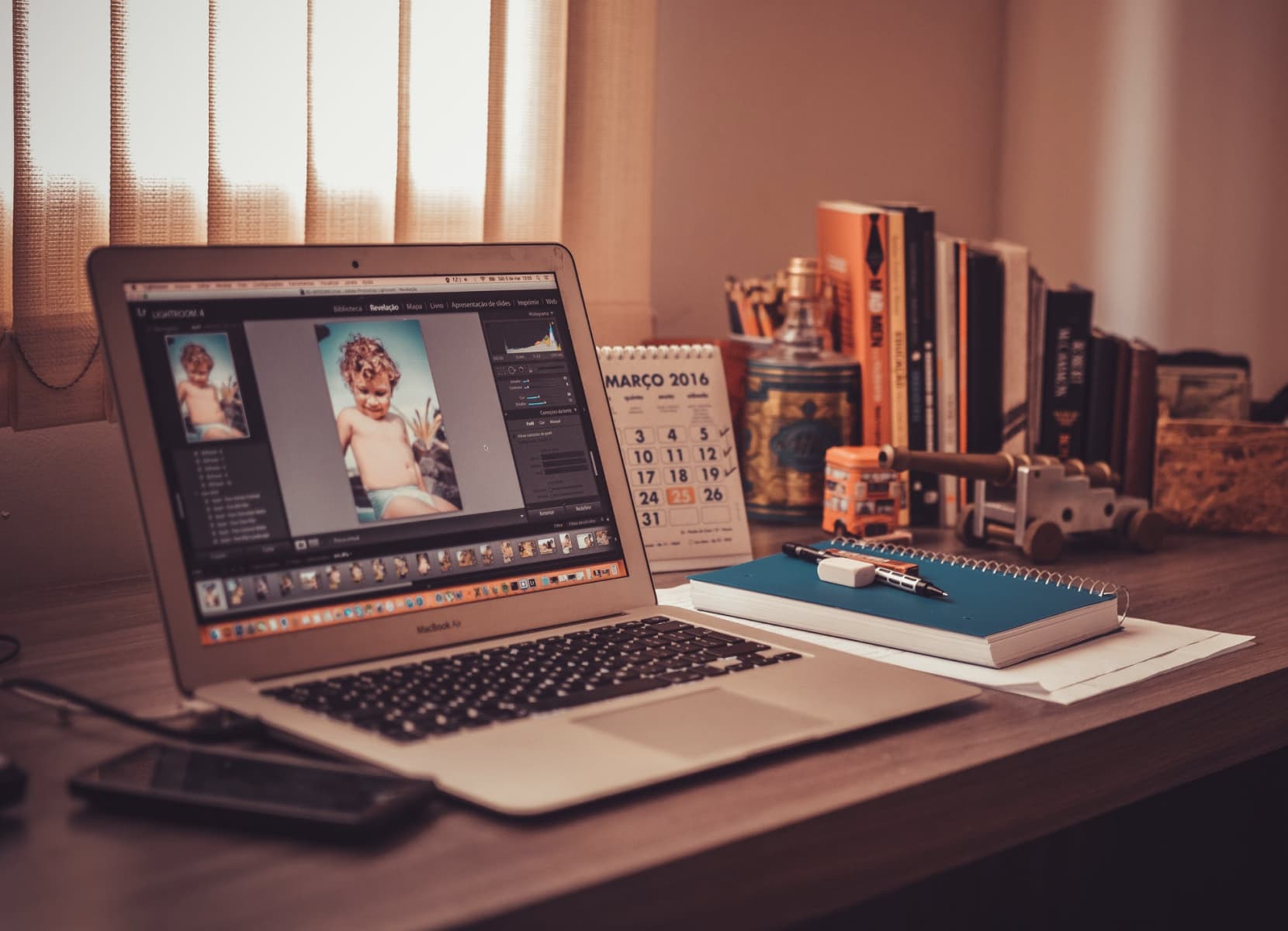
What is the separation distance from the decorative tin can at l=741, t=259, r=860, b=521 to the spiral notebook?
0.10 metres

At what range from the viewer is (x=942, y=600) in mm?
1003

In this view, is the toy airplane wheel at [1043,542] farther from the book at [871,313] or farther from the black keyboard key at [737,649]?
the black keyboard key at [737,649]

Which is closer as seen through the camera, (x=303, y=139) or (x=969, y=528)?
(x=303, y=139)

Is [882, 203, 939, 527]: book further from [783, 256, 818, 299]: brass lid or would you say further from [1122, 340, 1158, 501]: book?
[1122, 340, 1158, 501]: book

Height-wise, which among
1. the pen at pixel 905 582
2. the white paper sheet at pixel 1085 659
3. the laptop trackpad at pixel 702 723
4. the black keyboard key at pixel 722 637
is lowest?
the white paper sheet at pixel 1085 659

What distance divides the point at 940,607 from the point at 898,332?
0.56m

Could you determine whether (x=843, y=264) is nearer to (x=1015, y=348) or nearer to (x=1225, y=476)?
(x=1015, y=348)

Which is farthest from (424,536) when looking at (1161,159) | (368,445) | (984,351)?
(1161,159)

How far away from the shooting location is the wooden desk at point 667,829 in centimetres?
55

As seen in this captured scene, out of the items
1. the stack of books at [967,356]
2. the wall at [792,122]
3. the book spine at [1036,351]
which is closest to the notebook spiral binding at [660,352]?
the stack of books at [967,356]

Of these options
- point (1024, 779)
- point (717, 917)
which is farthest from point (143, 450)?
point (1024, 779)

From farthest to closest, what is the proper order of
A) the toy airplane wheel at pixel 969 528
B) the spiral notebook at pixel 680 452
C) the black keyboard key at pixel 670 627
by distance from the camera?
1. the toy airplane wheel at pixel 969 528
2. the spiral notebook at pixel 680 452
3. the black keyboard key at pixel 670 627

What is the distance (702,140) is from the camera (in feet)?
5.49

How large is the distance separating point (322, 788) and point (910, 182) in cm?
153
